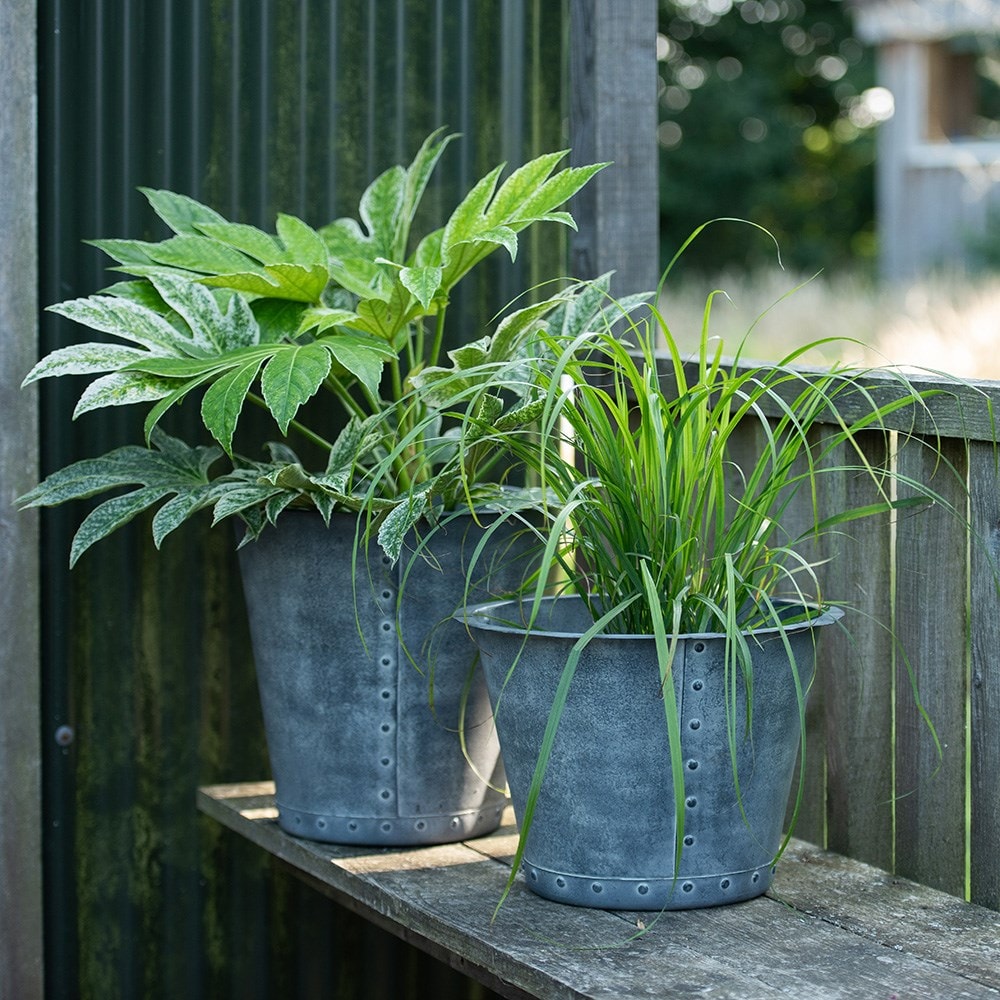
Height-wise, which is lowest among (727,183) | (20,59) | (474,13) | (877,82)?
(20,59)

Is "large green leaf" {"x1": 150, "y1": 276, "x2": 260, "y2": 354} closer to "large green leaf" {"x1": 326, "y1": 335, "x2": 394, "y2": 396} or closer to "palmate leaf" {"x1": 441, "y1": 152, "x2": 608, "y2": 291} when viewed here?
"large green leaf" {"x1": 326, "y1": 335, "x2": 394, "y2": 396}

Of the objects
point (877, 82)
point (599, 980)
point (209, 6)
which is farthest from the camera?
point (877, 82)

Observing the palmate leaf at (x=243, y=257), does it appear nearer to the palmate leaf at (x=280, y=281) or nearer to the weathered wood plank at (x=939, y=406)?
the palmate leaf at (x=280, y=281)

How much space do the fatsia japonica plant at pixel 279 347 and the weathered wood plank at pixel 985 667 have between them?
1.80 ft

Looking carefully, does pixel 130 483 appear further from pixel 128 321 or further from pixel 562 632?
pixel 562 632

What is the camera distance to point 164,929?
2396mm

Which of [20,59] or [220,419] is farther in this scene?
[20,59]

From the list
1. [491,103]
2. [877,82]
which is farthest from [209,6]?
[877,82]

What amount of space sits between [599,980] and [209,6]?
159 centimetres

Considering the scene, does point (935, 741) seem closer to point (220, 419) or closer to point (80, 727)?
point (220, 419)

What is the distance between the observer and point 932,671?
1.87 metres

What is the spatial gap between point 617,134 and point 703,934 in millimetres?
1271

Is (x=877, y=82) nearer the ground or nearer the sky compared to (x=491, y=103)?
nearer the sky

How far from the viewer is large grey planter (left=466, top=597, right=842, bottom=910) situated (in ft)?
5.37
